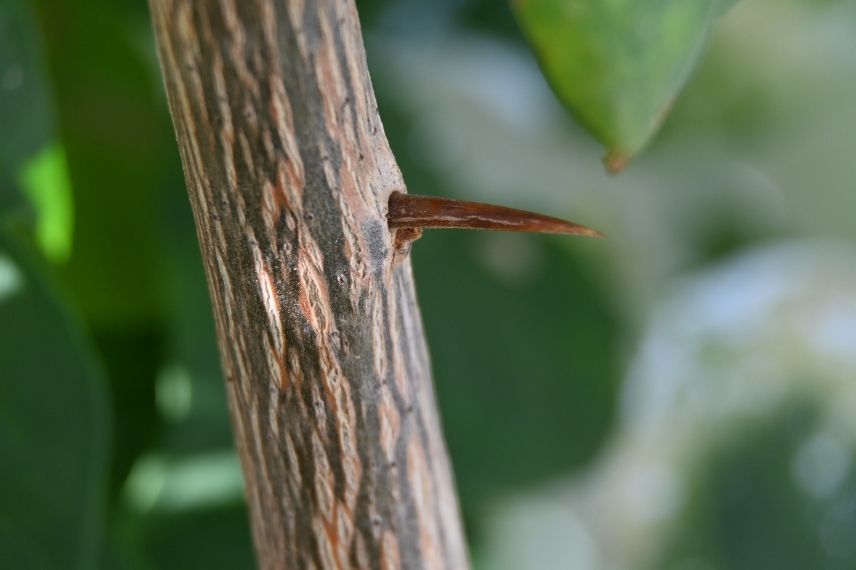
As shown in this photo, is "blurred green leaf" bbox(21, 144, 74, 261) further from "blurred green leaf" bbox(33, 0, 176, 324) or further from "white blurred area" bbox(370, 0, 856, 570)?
"white blurred area" bbox(370, 0, 856, 570)

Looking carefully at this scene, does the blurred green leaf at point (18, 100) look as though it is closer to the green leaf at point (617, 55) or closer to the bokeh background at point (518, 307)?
the bokeh background at point (518, 307)

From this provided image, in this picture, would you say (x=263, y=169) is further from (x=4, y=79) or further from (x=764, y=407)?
(x=764, y=407)

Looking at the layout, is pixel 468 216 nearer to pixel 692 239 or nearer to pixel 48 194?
pixel 48 194

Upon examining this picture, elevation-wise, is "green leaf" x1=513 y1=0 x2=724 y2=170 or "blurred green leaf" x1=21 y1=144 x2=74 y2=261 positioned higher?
"blurred green leaf" x1=21 y1=144 x2=74 y2=261

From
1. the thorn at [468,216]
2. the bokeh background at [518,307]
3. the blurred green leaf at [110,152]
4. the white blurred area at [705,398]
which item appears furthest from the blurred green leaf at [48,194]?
the white blurred area at [705,398]

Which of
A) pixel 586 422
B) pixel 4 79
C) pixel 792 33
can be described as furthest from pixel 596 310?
pixel 4 79

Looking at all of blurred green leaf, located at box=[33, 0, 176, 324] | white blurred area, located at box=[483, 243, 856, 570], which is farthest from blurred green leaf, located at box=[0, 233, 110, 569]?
white blurred area, located at box=[483, 243, 856, 570]

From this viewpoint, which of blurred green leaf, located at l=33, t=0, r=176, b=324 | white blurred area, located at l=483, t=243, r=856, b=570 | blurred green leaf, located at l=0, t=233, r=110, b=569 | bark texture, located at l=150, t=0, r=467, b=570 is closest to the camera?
bark texture, located at l=150, t=0, r=467, b=570
